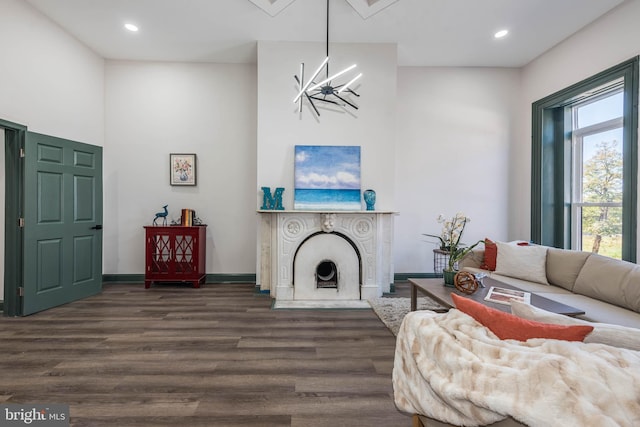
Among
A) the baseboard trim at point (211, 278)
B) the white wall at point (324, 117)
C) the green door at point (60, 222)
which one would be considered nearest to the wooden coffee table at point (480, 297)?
the white wall at point (324, 117)

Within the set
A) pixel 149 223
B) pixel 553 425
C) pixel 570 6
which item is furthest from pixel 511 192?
pixel 149 223

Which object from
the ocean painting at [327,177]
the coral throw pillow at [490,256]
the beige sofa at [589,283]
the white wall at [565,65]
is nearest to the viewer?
the beige sofa at [589,283]

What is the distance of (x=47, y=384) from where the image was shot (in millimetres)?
2133

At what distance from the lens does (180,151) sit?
193 inches

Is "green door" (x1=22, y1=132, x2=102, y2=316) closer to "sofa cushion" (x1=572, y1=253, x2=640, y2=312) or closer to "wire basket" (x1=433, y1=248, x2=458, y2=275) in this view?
"wire basket" (x1=433, y1=248, x2=458, y2=275)

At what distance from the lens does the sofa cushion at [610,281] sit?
2.47 m

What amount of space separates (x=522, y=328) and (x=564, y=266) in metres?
2.76

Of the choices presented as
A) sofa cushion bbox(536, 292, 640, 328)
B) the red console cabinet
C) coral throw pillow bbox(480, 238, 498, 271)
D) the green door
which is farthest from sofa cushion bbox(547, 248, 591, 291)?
the green door

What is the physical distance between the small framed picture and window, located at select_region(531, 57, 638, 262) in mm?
5078

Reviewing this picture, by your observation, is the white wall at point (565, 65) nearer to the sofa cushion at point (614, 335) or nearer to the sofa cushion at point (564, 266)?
the sofa cushion at point (564, 266)

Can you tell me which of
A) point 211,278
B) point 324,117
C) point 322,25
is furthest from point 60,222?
point 322,25

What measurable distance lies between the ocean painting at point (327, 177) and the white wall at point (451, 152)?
3.47 feet

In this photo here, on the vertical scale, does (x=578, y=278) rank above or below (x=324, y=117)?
below

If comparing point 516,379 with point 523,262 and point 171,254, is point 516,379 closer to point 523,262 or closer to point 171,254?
point 523,262
